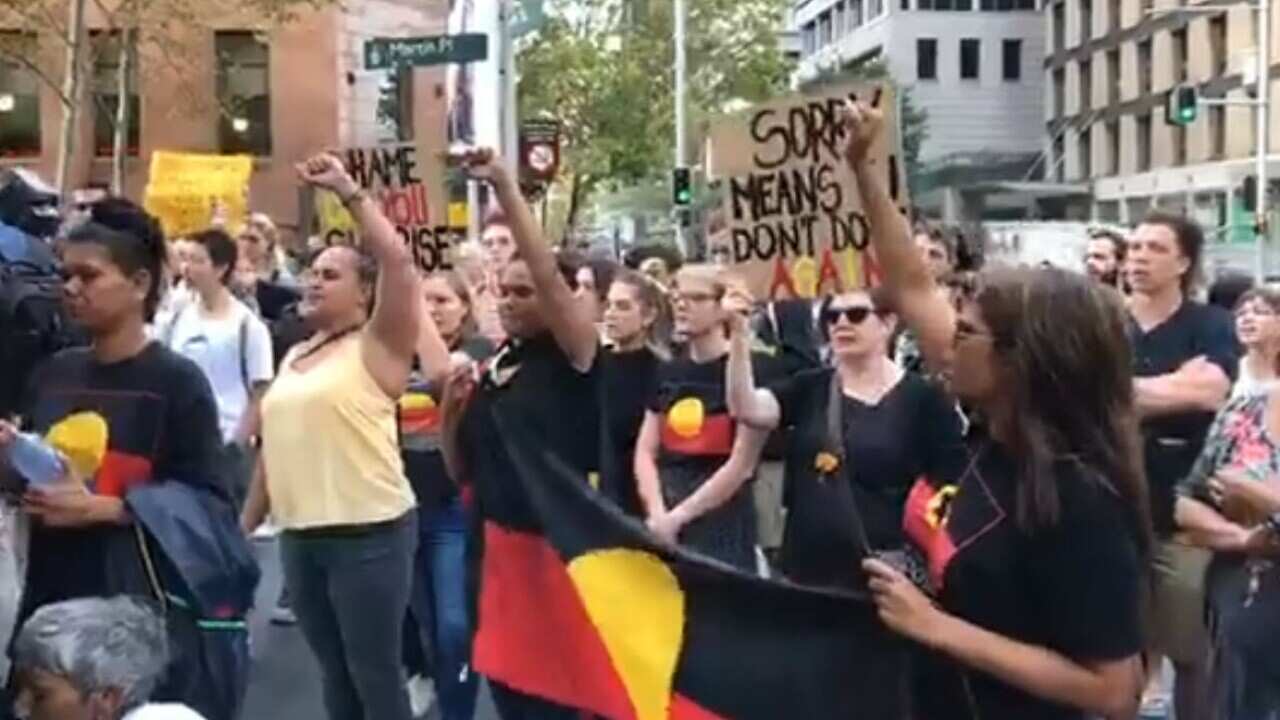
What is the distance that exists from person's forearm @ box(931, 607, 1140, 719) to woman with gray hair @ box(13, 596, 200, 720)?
4.42 feet

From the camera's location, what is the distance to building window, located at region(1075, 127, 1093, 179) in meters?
76.8

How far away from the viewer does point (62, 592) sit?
5168 millimetres

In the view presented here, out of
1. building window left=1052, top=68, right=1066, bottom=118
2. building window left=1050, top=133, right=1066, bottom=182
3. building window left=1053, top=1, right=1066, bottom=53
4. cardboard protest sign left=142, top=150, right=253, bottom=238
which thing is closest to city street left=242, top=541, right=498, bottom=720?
cardboard protest sign left=142, top=150, right=253, bottom=238

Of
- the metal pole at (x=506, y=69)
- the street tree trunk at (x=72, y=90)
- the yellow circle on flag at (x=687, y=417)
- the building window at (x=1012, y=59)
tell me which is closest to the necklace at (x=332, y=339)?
the yellow circle on flag at (x=687, y=417)

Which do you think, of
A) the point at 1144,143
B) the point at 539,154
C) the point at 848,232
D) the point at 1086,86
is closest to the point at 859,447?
the point at 848,232

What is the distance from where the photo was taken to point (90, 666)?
161 inches

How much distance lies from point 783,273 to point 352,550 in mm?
1682

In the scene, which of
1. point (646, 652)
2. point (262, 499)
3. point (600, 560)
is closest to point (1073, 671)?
point (646, 652)

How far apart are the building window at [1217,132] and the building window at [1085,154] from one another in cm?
1444

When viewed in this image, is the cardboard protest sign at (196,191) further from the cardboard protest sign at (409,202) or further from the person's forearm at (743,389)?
the person's forearm at (743,389)

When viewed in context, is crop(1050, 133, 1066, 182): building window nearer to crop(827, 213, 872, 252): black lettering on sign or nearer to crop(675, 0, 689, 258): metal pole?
crop(675, 0, 689, 258): metal pole

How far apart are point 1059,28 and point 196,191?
70248mm

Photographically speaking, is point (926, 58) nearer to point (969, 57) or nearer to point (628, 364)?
point (969, 57)

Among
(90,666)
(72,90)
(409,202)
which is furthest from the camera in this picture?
(72,90)
